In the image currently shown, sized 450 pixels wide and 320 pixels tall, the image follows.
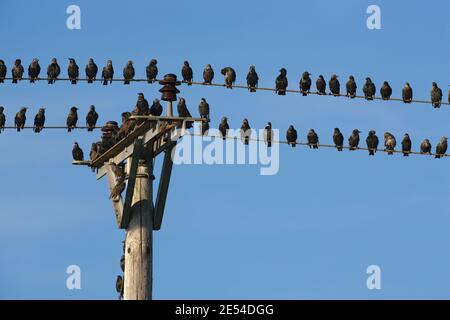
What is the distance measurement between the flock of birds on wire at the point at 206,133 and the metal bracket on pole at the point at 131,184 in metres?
0.45

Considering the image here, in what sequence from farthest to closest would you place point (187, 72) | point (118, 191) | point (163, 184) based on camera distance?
1. point (187, 72)
2. point (163, 184)
3. point (118, 191)

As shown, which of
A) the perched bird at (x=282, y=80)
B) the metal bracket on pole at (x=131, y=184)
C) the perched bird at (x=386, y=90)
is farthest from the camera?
the perched bird at (x=386, y=90)

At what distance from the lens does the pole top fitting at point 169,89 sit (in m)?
25.1

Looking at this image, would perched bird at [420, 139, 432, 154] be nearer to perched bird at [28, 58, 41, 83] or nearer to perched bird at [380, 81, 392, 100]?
perched bird at [380, 81, 392, 100]

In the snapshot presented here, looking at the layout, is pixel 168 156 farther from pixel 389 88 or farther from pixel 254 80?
pixel 389 88

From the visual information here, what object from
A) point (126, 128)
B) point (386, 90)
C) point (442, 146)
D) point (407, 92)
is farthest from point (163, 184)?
point (386, 90)

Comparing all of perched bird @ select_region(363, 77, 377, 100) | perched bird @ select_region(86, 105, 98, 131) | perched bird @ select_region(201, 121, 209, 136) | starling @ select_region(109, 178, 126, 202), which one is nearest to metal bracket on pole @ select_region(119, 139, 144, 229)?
starling @ select_region(109, 178, 126, 202)

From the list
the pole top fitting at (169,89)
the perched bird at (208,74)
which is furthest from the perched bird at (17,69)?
the pole top fitting at (169,89)

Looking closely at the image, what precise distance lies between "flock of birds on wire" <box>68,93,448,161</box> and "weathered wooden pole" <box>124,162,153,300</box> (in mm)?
889

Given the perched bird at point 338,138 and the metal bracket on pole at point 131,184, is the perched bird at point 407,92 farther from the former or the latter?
the metal bracket on pole at point 131,184

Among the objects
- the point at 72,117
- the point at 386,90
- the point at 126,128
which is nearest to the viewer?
the point at 126,128

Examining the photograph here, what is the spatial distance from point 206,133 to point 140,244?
3.55 m

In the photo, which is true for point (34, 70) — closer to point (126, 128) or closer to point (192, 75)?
point (192, 75)

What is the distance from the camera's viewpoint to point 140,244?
77.7ft
